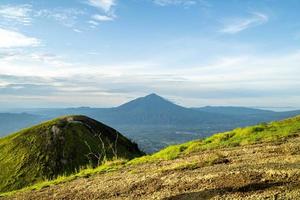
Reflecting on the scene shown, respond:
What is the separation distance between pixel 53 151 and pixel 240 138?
86.3 ft

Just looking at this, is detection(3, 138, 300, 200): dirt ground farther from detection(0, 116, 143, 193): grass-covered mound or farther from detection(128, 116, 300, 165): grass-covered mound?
detection(0, 116, 143, 193): grass-covered mound

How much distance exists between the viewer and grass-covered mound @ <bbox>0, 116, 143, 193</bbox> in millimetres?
44938

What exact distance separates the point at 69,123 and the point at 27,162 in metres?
7.36

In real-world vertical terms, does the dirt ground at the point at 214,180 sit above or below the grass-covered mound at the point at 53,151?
above

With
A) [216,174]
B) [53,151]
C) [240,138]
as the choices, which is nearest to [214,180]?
[216,174]

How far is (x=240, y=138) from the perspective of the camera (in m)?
27.4

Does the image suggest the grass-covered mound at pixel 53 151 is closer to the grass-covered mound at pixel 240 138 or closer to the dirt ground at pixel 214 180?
the grass-covered mound at pixel 240 138

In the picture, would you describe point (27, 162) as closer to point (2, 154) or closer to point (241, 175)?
point (2, 154)

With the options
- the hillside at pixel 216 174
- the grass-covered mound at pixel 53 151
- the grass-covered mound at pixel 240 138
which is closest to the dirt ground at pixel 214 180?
the hillside at pixel 216 174

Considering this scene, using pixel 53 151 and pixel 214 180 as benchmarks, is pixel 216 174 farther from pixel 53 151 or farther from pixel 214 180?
pixel 53 151

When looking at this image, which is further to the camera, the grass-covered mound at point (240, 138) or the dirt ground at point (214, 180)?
the grass-covered mound at point (240, 138)

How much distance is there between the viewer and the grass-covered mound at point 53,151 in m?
44.9

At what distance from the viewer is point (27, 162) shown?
46500 mm

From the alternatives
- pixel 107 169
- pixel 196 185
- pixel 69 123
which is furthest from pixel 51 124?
pixel 196 185
